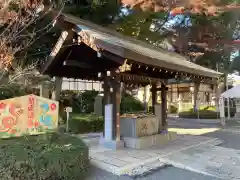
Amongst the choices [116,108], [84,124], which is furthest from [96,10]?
[116,108]

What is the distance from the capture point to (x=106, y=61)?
7.52m

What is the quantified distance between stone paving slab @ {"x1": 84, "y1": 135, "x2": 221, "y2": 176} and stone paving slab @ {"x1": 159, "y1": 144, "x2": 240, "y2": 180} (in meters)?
0.30

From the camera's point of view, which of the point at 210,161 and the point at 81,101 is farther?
the point at 81,101

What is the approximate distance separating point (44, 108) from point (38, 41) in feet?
21.1

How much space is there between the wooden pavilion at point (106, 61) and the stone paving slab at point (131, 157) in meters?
0.61

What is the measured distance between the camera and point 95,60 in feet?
26.1

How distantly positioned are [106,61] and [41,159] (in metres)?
4.19

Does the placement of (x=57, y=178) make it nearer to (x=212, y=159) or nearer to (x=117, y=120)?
(x=117, y=120)

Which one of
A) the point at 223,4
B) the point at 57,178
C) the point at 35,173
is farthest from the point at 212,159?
the point at 223,4

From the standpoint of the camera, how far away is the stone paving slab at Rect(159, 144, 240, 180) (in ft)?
17.8

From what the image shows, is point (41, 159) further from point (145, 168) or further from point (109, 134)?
point (109, 134)

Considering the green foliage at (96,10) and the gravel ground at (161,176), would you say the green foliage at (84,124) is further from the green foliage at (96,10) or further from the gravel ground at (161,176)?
the gravel ground at (161,176)

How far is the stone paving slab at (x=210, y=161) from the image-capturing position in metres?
5.43

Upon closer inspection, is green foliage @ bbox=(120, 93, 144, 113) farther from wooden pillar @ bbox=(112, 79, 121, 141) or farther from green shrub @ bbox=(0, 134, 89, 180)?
green shrub @ bbox=(0, 134, 89, 180)
